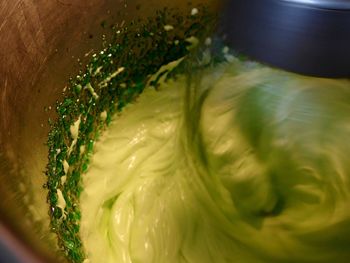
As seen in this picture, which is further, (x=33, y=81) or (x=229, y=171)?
(x=229, y=171)

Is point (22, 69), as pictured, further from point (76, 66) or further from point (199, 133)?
point (199, 133)

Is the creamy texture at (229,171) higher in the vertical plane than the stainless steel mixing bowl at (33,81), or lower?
lower

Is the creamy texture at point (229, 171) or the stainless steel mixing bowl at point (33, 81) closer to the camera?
the stainless steel mixing bowl at point (33, 81)

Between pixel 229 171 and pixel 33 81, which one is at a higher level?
pixel 33 81

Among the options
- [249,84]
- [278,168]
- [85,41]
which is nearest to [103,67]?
[85,41]
